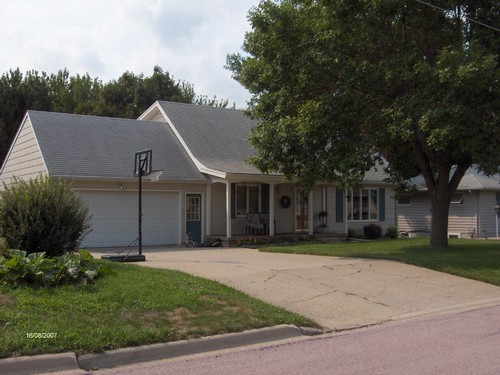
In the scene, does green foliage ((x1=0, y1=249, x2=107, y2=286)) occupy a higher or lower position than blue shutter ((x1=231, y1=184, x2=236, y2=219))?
lower

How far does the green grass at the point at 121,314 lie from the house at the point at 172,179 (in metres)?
10.5

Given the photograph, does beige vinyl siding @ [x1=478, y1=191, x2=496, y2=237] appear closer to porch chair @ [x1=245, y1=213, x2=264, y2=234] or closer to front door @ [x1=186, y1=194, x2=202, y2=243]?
porch chair @ [x1=245, y1=213, x2=264, y2=234]

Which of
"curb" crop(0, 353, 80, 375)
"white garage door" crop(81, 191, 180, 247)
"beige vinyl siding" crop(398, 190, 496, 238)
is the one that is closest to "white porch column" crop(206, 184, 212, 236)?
"white garage door" crop(81, 191, 180, 247)

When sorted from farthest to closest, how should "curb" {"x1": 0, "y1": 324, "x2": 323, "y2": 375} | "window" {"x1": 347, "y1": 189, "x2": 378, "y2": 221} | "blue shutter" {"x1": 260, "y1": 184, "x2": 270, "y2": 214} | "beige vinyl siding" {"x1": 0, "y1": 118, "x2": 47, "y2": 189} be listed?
"window" {"x1": 347, "y1": 189, "x2": 378, "y2": 221}, "blue shutter" {"x1": 260, "y1": 184, "x2": 270, "y2": 214}, "beige vinyl siding" {"x1": 0, "y1": 118, "x2": 47, "y2": 189}, "curb" {"x1": 0, "y1": 324, "x2": 323, "y2": 375}

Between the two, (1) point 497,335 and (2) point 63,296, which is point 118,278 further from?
(1) point 497,335

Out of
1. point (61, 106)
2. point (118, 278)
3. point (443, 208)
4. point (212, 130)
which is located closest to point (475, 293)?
point (443, 208)

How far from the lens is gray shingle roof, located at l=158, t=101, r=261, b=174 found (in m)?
21.9

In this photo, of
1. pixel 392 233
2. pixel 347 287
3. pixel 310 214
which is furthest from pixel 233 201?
pixel 347 287

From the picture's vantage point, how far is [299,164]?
1677cm

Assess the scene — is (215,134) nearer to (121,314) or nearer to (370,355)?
(121,314)

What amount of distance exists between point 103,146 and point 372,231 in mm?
12866

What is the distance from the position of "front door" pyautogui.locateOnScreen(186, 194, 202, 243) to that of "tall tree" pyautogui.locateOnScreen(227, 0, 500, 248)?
5126mm

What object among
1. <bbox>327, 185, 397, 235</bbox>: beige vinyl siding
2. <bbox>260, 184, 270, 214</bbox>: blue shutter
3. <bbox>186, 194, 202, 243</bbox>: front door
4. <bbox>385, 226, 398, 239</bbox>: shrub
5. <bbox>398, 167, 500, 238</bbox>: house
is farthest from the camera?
<bbox>398, 167, 500, 238</bbox>: house

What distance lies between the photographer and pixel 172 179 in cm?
2023
